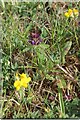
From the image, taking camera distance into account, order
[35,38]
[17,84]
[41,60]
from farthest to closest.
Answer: [35,38] < [41,60] < [17,84]

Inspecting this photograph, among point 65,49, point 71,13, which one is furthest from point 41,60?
point 71,13

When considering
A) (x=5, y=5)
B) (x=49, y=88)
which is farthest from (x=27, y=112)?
(x=5, y=5)

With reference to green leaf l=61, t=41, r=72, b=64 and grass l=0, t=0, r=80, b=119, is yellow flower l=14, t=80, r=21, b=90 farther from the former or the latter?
green leaf l=61, t=41, r=72, b=64

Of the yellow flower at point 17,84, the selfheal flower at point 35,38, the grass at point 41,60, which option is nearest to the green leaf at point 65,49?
the grass at point 41,60

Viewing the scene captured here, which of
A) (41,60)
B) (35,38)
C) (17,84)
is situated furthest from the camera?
(35,38)

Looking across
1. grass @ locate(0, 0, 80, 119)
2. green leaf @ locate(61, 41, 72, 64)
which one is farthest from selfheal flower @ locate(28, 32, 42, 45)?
green leaf @ locate(61, 41, 72, 64)

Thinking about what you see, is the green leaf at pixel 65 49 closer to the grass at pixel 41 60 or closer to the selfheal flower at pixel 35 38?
the grass at pixel 41 60

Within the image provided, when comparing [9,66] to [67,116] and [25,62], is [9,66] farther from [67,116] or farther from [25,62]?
[67,116]

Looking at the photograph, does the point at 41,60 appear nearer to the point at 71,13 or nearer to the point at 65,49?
the point at 65,49
